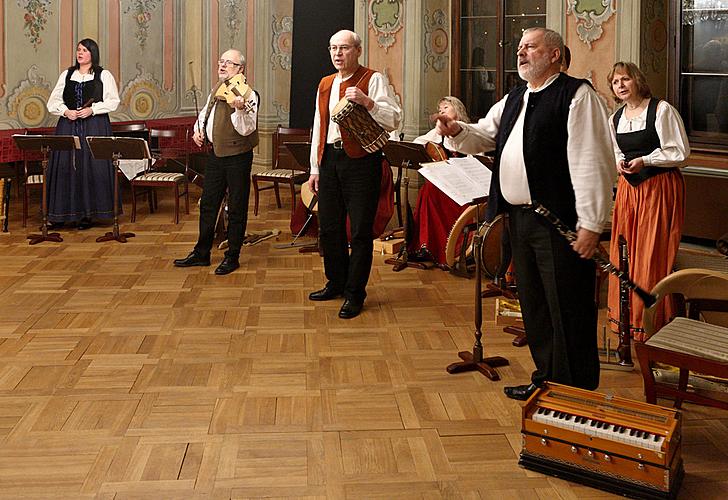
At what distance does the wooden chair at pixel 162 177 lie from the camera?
27.8ft

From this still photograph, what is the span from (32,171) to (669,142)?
21.3 ft

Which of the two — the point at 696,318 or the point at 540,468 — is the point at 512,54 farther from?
the point at 540,468

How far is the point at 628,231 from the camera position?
4.94 meters

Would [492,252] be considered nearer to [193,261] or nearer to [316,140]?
[316,140]

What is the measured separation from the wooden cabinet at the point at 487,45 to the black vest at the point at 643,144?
10.7 feet

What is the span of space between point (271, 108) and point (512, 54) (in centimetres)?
366

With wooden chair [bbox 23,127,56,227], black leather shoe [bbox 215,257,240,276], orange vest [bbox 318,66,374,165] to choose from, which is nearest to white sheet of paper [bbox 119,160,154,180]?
wooden chair [bbox 23,127,56,227]

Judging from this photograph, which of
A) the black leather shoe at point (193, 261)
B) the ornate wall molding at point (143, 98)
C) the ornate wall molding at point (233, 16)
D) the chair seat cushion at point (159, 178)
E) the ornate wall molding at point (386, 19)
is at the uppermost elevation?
the ornate wall molding at point (233, 16)

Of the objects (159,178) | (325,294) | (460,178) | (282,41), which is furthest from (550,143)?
(282,41)

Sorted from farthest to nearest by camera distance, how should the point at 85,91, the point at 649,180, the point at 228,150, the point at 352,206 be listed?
1. the point at 85,91
2. the point at 228,150
3. the point at 352,206
4. the point at 649,180

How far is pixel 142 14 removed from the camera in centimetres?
1025

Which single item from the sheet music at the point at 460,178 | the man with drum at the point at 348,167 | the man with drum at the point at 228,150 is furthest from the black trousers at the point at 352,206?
the man with drum at the point at 228,150

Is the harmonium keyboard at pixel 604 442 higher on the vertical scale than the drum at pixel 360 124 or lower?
lower

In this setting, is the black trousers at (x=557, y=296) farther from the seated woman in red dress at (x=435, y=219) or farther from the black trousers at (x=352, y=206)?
the seated woman in red dress at (x=435, y=219)
